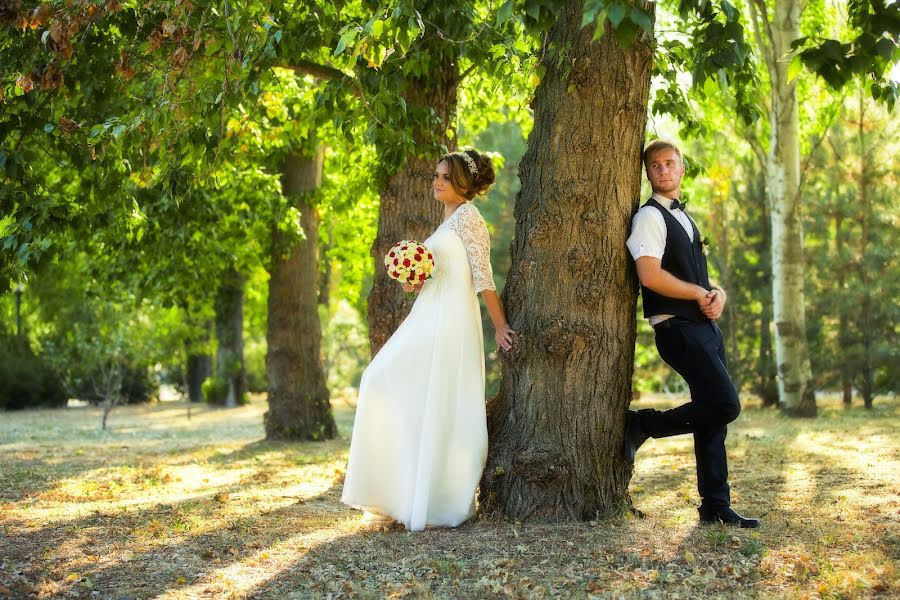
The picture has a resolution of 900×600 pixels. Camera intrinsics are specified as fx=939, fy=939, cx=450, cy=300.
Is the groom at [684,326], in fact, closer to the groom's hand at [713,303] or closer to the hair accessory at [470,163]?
the groom's hand at [713,303]

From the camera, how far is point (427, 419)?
573 centimetres

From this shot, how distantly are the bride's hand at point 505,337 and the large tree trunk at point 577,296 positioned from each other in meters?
0.06

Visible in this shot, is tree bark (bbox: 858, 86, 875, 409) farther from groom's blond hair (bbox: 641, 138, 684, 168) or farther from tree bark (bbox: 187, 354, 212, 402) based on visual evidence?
tree bark (bbox: 187, 354, 212, 402)

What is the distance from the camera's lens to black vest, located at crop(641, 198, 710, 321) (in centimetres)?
545

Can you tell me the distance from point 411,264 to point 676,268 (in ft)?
5.22

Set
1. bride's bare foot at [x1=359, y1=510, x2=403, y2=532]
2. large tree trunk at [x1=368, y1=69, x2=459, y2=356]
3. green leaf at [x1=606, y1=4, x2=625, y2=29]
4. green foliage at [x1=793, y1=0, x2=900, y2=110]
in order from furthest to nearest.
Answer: large tree trunk at [x1=368, y1=69, x2=459, y2=356] → bride's bare foot at [x1=359, y1=510, x2=403, y2=532] → green foliage at [x1=793, y1=0, x2=900, y2=110] → green leaf at [x1=606, y1=4, x2=625, y2=29]

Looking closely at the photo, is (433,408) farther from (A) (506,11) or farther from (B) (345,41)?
(A) (506,11)

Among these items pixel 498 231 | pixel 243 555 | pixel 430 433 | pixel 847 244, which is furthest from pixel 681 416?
pixel 498 231

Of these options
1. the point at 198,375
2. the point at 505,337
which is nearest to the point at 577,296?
the point at 505,337

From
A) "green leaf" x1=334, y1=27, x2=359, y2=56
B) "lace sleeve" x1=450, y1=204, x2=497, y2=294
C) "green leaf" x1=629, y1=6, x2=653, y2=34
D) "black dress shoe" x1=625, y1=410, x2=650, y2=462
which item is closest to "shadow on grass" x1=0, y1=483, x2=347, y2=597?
"lace sleeve" x1=450, y1=204, x2=497, y2=294

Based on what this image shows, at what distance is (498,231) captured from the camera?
985 inches

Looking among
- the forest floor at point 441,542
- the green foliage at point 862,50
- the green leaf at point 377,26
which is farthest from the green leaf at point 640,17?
the forest floor at point 441,542

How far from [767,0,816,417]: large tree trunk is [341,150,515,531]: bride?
418 inches

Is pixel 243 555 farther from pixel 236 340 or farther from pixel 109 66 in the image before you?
pixel 236 340
